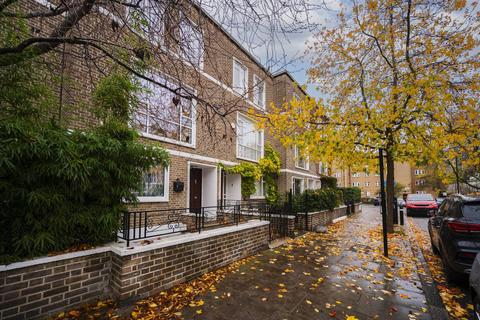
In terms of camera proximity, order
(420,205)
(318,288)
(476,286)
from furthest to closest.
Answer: (420,205)
(318,288)
(476,286)

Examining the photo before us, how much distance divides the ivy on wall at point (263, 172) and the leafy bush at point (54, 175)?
7.21 metres

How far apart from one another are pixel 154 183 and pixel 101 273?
4.62m

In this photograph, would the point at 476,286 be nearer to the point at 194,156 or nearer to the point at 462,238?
the point at 462,238

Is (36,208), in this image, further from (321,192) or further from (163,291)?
(321,192)

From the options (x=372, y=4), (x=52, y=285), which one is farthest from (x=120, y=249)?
(x=372, y=4)

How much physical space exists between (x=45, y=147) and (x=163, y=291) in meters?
2.95

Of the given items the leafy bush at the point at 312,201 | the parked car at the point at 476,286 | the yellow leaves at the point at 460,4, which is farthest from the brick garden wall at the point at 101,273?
the yellow leaves at the point at 460,4

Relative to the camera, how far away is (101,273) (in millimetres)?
3627

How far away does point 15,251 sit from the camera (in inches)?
117

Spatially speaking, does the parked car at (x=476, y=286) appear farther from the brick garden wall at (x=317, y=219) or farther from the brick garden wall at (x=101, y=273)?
the brick garden wall at (x=317, y=219)

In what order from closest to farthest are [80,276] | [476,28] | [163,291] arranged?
[80,276]
[163,291]
[476,28]

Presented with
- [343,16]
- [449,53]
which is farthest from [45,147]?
[449,53]

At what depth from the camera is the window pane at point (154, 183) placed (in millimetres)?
7795

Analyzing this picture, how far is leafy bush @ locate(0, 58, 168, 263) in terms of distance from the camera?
2885mm
